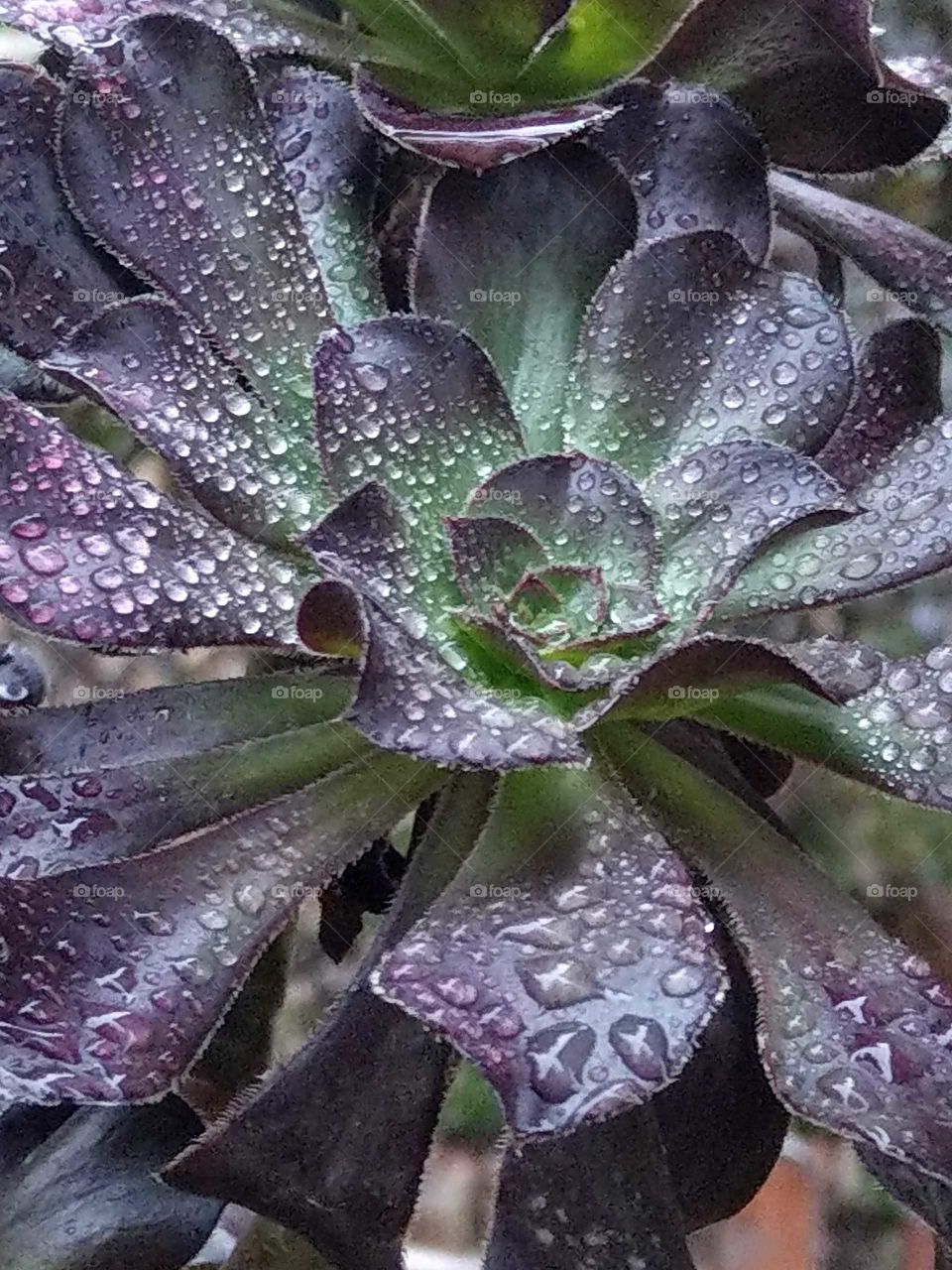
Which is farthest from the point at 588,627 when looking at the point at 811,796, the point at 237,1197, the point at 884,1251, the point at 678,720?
the point at 884,1251

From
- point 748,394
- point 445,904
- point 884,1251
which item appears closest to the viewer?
point 445,904

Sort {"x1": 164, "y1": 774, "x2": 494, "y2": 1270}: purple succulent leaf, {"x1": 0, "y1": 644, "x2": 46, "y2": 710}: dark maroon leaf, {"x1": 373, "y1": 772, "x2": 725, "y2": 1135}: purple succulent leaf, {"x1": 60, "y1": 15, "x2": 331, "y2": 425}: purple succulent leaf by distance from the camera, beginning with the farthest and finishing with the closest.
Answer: {"x1": 0, "y1": 644, "x2": 46, "y2": 710}: dark maroon leaf < {"x1": 60, "y1": 15, "x2": 331, "y2": 425}: purple succulent leaf < {"x1": 164, "y1": 774, "x2": 494, "y2": 1270}: purple succulent leaf < {"x1": 373, "y1": 772, "x2": 725, "y2": 1135}: purple succulent leaf

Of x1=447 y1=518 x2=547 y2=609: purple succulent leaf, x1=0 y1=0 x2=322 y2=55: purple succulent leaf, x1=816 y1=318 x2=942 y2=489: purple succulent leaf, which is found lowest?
x1=447 y1=518 x2=547 y2=609: purple succulent leaf

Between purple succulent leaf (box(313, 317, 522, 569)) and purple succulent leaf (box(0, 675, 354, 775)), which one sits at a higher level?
purple succulent leaf (box(313, 317, 522, 569))

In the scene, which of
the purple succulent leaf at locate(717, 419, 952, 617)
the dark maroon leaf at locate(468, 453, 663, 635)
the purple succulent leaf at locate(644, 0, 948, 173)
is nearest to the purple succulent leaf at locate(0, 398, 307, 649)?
the dark maroon leaf at locate(468, 453, 663, 635)

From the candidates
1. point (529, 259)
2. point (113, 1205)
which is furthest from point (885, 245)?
point (113, 1205)

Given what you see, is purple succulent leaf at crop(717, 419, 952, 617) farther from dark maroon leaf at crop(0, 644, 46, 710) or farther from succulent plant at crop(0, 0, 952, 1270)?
dark maroon leaf at crop(0, 644, 46, 710)

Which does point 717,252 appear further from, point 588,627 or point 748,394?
point 588,627
